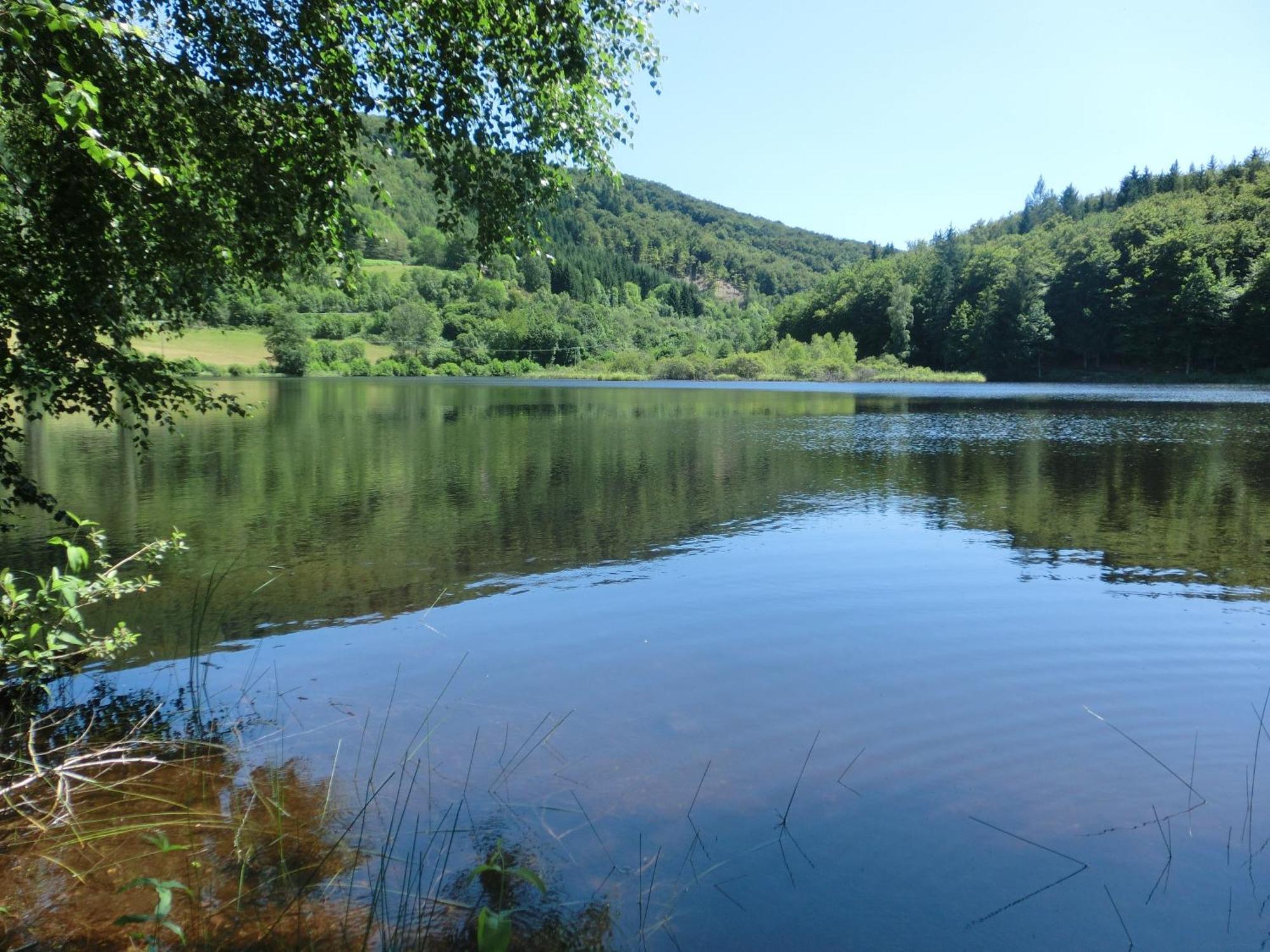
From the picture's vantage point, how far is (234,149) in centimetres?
723

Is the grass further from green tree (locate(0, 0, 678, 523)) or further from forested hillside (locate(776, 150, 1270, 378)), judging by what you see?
green tree (locate(0, 0, 678, 523))

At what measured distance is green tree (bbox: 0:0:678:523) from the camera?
6289mm

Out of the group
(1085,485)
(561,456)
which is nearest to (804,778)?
(1085,485)

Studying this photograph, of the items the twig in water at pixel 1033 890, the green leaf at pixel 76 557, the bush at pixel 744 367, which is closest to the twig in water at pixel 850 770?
the twig in water at pixel 1033 890

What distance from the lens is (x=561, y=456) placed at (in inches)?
1051

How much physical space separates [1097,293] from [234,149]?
13079 centimetres

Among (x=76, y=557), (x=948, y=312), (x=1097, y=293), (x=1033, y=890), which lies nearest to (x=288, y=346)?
(x=948, y=312)

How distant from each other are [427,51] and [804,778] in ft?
24.6

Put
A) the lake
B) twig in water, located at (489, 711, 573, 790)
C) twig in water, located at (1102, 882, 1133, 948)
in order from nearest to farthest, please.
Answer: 1. twig in water, located at (1102, 882, 1133, 948)
2. the lake
3. twig in water, located at (489, 711, 573, 790)

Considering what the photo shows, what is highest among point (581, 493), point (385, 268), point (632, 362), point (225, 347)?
point (385, 268)

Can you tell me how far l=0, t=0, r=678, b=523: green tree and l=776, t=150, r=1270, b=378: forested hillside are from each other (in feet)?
371

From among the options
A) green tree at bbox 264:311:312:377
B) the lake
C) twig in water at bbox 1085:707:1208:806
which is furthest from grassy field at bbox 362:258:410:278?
twig in water at bbox 1085:707:1208:806

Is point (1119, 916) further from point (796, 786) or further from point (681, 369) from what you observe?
point (681, 369)

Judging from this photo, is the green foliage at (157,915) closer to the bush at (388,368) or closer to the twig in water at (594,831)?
the twig in water at (594,831)
